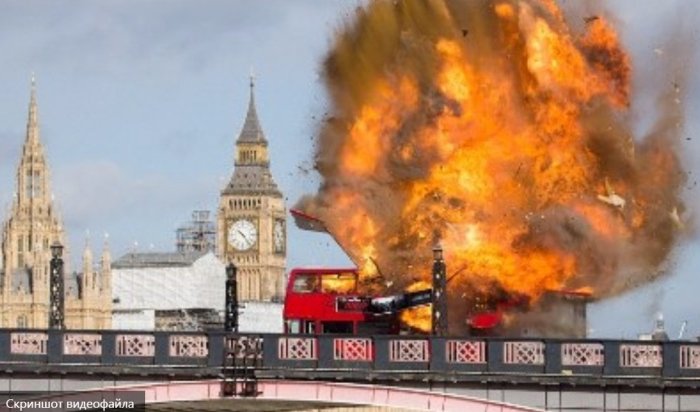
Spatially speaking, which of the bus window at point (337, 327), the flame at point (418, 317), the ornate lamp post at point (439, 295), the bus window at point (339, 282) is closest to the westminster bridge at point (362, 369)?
the ornate lamp post at point (439, 295)

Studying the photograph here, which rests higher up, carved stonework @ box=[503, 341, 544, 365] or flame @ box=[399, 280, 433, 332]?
flame @ box=[399, 280, 433, 332]

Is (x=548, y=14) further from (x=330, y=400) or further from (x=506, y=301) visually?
(x=330, y=400)

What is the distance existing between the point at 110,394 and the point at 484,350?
9.56 metres

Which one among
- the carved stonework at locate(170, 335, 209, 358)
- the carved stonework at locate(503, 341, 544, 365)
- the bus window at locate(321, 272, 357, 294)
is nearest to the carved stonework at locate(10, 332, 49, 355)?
the carved stonework at locate(170, 335, 209, 358)

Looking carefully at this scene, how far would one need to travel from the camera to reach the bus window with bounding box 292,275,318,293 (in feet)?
241

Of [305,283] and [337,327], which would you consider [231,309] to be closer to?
[337,327]

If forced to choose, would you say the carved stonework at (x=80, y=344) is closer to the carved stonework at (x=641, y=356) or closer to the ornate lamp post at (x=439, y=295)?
the ornate lamp post at (x=439, y=295)

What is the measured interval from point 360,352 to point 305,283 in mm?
17005

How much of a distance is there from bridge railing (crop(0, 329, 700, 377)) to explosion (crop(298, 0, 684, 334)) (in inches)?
425

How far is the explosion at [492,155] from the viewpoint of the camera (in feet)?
222

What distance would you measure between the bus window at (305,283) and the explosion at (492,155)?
2.61 meters

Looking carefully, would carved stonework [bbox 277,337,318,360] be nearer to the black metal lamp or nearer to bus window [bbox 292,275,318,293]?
the black metal lamp

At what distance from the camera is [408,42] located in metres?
69.4

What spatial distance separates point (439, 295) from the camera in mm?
61031
